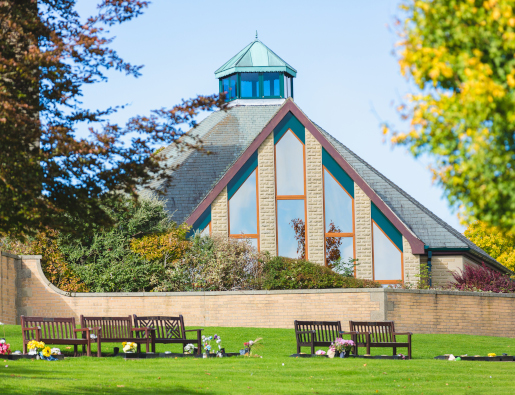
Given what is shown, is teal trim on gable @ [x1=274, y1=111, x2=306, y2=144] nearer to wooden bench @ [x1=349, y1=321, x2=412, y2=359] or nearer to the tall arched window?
the tall arched window

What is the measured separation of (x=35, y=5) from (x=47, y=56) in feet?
3.44

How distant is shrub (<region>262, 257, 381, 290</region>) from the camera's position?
73.9 ft

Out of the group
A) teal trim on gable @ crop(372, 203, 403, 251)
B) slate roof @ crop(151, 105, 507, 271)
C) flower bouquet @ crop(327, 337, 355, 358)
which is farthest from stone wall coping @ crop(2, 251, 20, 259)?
teal trim on gable @ crop(372, 203, 403, 251)

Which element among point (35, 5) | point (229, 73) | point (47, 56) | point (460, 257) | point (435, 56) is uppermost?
point (229, 73)

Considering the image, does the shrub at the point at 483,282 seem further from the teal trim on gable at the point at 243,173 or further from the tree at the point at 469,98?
the tree at the point at 469,98

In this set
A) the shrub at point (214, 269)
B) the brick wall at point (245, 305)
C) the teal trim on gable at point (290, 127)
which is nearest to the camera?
the brick wall at point (245, 305)

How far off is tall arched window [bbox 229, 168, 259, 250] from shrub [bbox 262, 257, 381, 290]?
130 inches

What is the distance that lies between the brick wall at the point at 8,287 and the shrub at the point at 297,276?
7322 mm

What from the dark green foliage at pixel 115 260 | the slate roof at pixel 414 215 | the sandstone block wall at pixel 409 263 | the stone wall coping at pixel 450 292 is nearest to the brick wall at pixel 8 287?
the dark green foliage at pixel 115 260

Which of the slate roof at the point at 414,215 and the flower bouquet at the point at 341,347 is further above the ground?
the slate roof at the point at 414,215

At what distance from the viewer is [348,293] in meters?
20.5

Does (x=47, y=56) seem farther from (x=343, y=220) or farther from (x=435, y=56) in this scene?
(x=343, y=220)

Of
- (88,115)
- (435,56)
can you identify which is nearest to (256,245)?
(88,115)

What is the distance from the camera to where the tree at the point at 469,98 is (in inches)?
214
